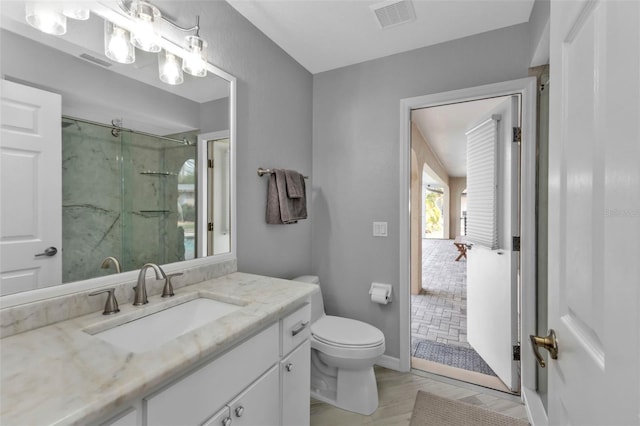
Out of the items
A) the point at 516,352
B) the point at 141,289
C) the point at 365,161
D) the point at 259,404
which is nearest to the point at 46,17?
the point at 141,289

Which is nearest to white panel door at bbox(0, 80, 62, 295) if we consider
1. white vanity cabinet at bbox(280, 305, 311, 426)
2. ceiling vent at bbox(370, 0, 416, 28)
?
white vanity cabinet at bbox(280, 305, 311, 426)

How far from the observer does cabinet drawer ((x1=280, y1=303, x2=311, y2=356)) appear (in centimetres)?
119

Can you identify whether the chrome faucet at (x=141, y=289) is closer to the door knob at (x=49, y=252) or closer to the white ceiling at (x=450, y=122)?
the door knob at (x=49, y=252)

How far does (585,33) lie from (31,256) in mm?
1597

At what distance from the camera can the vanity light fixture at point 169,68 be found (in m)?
1.35

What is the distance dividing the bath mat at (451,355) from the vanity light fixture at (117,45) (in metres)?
2.76

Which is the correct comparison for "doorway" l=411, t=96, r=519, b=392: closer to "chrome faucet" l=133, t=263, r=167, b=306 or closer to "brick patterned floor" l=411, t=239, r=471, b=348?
"brick patterned floor" l=411, t=239, r=471, b=348

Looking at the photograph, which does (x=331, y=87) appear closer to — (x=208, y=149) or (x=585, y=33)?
(x=208, y=149)

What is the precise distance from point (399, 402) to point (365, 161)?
5.68 ft

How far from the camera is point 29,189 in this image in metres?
0.91

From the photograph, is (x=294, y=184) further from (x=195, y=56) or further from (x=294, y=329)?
(x=294, y=329)

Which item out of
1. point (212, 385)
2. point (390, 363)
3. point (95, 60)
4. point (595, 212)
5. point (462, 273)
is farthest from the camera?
point (462, 273)

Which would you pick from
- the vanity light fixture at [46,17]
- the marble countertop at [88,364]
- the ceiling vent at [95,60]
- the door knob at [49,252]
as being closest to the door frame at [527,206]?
the marble countertop at [88,364]

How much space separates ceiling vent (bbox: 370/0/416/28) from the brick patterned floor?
2580mm
